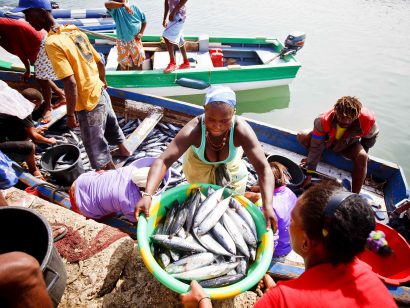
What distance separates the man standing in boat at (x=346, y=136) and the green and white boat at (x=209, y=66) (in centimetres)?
373

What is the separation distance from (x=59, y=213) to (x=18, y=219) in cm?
81

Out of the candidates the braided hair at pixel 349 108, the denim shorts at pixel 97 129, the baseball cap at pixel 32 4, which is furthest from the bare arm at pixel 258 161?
the baseball cap at pixel 32 4

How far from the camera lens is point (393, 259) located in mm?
3395

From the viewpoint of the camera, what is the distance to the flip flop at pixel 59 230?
238 centimetres

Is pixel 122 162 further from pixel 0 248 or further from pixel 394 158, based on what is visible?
pixel 394 158

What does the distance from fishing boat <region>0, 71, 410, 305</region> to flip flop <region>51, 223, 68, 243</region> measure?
3.36 feet

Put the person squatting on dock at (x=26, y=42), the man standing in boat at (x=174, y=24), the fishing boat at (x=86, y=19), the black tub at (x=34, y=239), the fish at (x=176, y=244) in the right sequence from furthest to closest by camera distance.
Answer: the fishing boat at (x=86, y=19) → the man standing in boat at (x=174, y=24) → the person squatting on dock at (x=26, y=42) → the fish at (x=176, y=244) → the black tub at (x=34, y=239)

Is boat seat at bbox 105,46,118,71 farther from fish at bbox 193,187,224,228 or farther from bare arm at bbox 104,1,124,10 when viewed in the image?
fish at bbox 193,187,224,228

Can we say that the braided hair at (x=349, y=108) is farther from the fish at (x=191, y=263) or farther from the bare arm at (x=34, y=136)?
the bare arm at (x=34, y=136)

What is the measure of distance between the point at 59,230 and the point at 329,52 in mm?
14467

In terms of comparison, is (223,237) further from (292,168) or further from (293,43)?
(293,43)

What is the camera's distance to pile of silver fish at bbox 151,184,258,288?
81.0 inches

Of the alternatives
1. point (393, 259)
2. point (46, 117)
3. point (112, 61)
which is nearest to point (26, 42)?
point (46, 117)

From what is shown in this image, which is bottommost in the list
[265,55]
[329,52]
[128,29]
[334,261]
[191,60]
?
[329,52]
